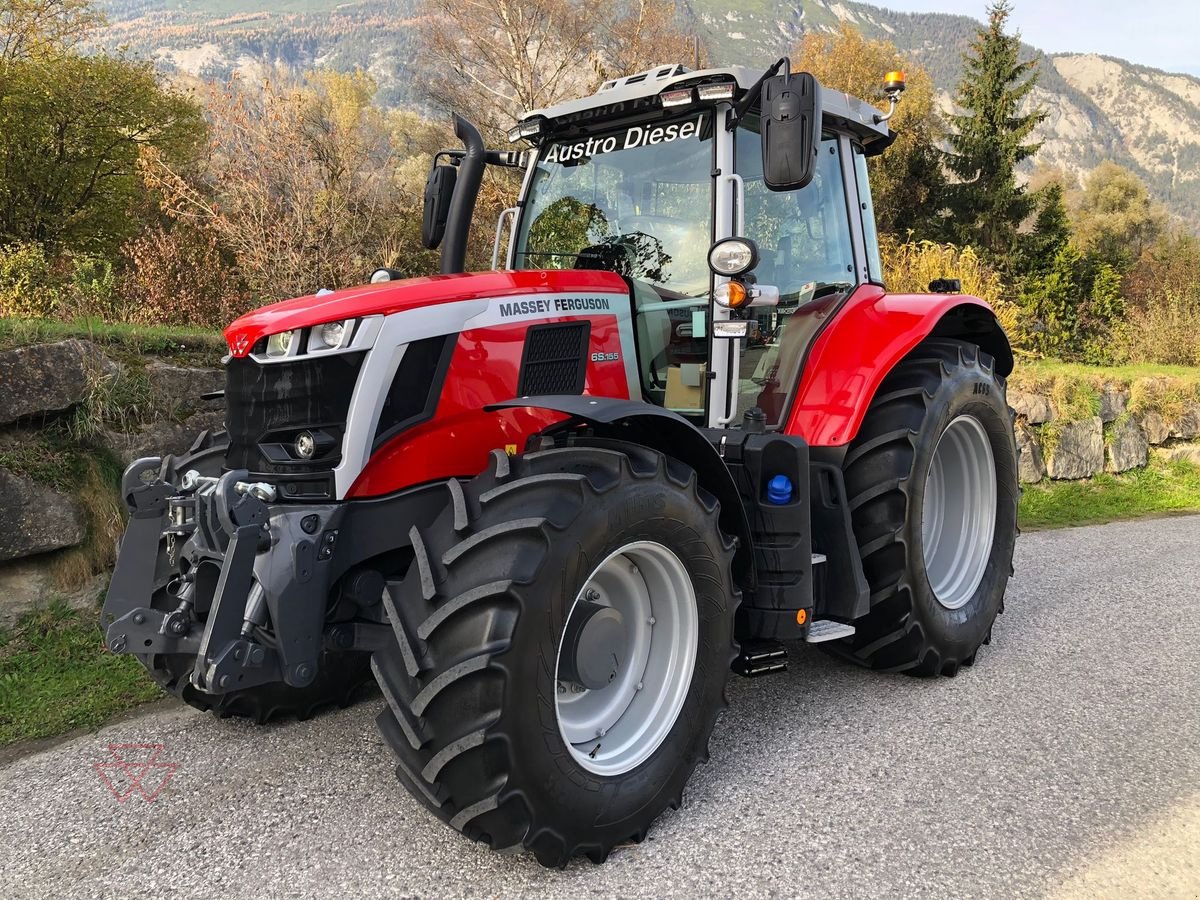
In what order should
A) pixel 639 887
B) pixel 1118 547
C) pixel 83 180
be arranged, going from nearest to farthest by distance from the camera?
pixel 639 887 < pixel 1118 547 < pixel 83 180

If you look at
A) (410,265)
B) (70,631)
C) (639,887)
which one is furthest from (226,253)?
(639,887)

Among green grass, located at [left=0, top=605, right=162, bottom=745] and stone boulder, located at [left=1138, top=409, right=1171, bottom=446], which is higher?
stone boulder, located at [left=1138, top=409, right=1171, bottom=446]

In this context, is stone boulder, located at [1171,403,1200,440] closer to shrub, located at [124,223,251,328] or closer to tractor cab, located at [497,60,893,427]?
tractor cab, located at [497,60,893,427]

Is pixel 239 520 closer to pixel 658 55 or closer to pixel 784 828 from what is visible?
pixel 784 828

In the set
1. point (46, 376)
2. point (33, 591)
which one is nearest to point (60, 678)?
point (33, 591)

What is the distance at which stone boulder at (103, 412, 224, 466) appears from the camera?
4.86m

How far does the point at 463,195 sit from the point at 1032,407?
775cm

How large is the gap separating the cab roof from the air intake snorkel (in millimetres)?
490

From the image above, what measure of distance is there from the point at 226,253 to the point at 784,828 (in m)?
7.71

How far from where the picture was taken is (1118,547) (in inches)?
258

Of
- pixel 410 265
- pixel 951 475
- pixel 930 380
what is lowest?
pixel 951 475

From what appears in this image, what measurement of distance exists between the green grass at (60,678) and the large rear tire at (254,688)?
21.0 inches

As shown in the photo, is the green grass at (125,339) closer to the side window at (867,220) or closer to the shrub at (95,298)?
the shrub at (95,298)

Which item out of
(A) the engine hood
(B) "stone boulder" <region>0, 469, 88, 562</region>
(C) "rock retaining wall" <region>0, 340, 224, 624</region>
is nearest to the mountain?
(C) "rock retaining wall" <region>0, 340, 224, 624</region>
